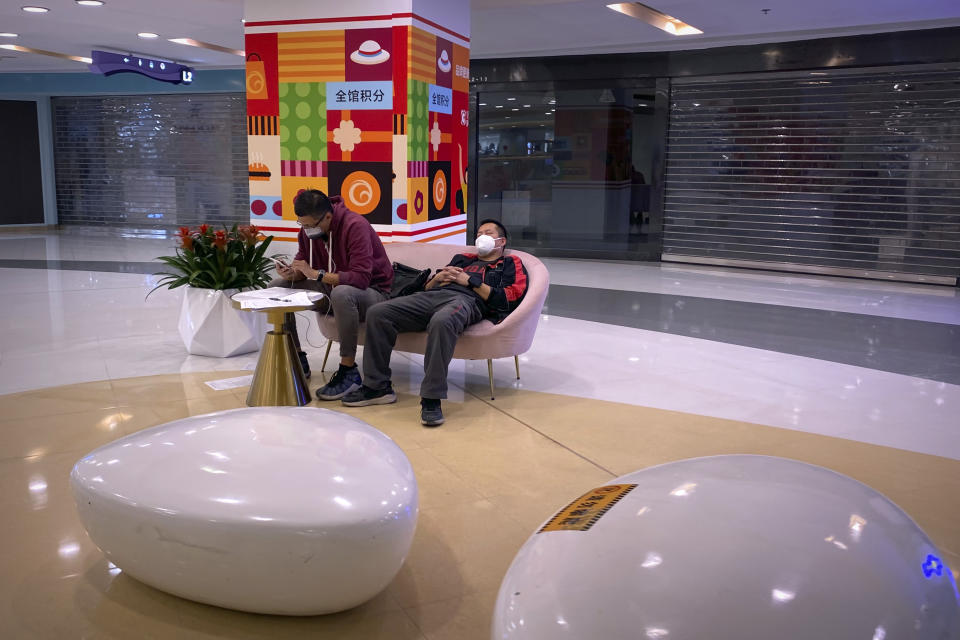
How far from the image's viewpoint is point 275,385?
4.27 m

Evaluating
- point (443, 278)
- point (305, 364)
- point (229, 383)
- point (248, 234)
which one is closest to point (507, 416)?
point (443, 278)

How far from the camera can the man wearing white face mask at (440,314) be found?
4.27 m

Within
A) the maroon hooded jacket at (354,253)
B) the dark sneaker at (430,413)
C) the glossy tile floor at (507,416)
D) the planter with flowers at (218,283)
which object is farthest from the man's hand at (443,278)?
the planter with flowers at (218,283)

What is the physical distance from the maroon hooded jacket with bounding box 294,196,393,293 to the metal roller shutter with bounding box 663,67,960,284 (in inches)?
266

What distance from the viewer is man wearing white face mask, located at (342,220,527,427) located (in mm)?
4270

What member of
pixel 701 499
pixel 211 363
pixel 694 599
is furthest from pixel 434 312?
pixel 694 599

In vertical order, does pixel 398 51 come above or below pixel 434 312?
above

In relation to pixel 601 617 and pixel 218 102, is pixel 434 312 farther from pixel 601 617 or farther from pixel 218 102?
pixel 218 102

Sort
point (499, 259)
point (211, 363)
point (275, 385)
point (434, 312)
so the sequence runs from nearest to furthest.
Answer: point (275, 385)
point (434, 312)
point (499, 259)
point (211, 363)

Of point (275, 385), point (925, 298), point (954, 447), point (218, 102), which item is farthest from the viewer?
point (218, 102)

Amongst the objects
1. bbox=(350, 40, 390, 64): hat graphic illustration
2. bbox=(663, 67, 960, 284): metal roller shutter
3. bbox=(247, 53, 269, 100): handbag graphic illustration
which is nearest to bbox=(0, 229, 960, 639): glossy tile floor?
bbox=(663, 67, 960, 284): metal roller shutter

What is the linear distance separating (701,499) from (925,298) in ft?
25.8

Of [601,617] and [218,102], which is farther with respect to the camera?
[218,102]

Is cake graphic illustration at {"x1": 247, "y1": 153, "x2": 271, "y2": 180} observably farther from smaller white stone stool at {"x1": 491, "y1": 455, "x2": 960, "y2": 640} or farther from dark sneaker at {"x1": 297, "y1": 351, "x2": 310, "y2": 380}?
smaller white stone stool at {"x1": 491, "y1": 455, "x2": 960, "y2": 640}
